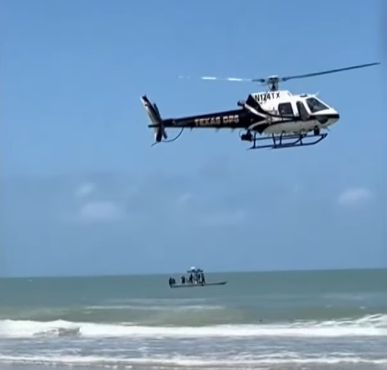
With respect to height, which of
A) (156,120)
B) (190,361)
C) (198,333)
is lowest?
(190,361)

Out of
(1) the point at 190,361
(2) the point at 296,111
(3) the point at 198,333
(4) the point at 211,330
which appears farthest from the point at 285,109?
(4) the point at 211,330

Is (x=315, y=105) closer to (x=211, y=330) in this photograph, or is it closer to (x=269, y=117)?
(x=269, y=117)

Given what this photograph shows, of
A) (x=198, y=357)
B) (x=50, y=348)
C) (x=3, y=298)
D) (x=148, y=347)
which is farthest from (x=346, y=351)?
Result: (x=3, y=298)

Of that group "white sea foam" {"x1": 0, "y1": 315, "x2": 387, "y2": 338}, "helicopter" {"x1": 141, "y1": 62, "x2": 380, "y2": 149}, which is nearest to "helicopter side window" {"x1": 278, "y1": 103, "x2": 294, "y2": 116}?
"helicopter" {"x1": 141, "y1": 62, "x2": 380, "y2": 149}

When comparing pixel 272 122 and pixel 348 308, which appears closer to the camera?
pixel 272 122

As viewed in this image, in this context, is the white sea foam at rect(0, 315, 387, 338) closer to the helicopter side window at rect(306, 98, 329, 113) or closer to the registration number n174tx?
the helicopter side window at rect(306, 98, 329, 113)

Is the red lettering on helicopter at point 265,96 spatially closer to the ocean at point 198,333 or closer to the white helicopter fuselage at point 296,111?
the white helicopter fuselage at point 296,111

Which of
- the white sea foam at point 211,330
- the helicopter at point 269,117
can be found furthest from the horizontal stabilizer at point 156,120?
the white sea foam at point 211,330

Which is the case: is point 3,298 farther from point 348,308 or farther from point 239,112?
point 239,112
